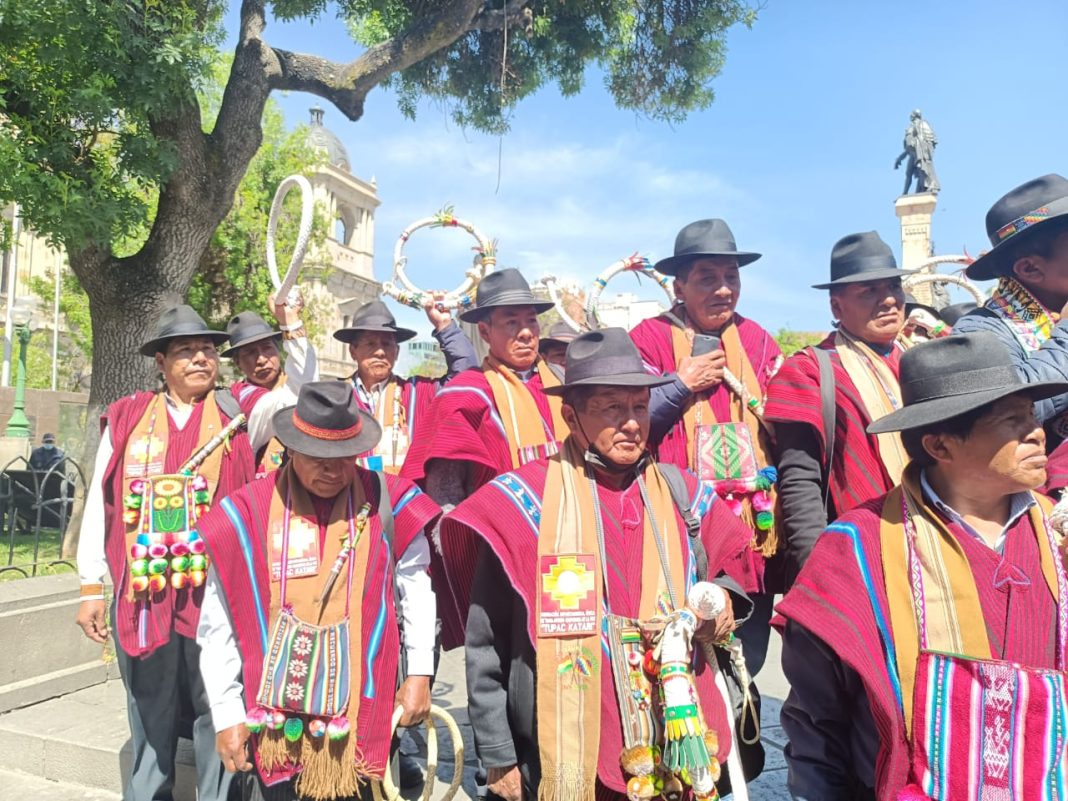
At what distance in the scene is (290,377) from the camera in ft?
14.3

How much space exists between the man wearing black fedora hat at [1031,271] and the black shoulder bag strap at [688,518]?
1069mm

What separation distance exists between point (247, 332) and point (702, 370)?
3017 millimetres

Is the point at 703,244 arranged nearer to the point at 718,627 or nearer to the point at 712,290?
the point at 712,290

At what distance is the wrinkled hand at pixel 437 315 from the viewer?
17.2 feet

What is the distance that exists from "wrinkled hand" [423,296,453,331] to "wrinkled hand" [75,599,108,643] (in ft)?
7.89

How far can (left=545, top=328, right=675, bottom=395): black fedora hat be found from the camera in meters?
2.59

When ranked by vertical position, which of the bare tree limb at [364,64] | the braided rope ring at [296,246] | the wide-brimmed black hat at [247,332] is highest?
the bare tree limb at [364,64]

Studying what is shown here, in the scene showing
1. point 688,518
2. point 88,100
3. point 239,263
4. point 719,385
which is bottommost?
point 688,518

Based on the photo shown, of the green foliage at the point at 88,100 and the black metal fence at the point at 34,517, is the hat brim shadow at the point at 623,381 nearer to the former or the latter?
the black metal fence at the point at 34,517

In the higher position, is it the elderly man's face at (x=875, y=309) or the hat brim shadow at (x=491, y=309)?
the hat brim shadow at (x=491, y=309)

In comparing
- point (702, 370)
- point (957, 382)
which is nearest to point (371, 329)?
point (702, 370)

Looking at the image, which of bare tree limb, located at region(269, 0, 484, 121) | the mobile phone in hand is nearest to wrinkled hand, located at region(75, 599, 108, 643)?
the mobile phone in hand

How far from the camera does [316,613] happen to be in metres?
2.86

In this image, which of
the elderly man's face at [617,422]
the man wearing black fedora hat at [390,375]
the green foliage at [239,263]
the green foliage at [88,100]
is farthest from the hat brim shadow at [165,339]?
the green foliage at [239,263]
